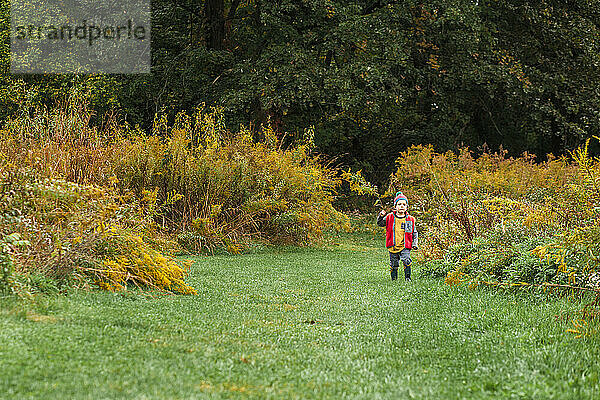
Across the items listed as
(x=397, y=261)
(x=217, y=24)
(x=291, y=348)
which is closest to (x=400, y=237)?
(x=397, y=261)

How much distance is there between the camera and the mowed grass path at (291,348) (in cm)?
371

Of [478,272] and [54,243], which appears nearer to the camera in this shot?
[54,243]

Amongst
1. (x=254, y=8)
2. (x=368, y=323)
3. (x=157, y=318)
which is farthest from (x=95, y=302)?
(x=254, y=8)

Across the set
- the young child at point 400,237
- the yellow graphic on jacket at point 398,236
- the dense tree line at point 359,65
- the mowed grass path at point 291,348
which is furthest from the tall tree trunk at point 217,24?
the mowed grass path at point 291,348

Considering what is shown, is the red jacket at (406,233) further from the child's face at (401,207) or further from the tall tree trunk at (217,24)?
the tall tree trunk at (217,24)

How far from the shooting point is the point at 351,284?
28.6 feet

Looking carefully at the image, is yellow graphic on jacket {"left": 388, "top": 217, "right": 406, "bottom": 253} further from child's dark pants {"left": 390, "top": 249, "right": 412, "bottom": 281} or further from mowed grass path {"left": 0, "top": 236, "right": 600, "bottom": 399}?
mowed grass path {"left": 0, "top": 236, "right": 600, "bottom": 399}

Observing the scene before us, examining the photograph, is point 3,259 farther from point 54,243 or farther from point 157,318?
point 157,318

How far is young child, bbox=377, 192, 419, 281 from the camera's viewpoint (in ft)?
30.3

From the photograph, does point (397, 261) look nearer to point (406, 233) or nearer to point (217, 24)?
point (406, 233)

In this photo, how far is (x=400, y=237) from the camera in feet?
30.7

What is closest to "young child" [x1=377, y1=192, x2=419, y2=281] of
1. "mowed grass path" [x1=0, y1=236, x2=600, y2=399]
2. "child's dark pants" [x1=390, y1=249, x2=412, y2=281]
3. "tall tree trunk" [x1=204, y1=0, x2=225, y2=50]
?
"child's dark pants" [x1=390, y1=249, x2=412, y2=281]

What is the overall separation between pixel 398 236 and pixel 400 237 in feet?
0.10

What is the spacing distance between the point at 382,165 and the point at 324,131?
2.89 m
